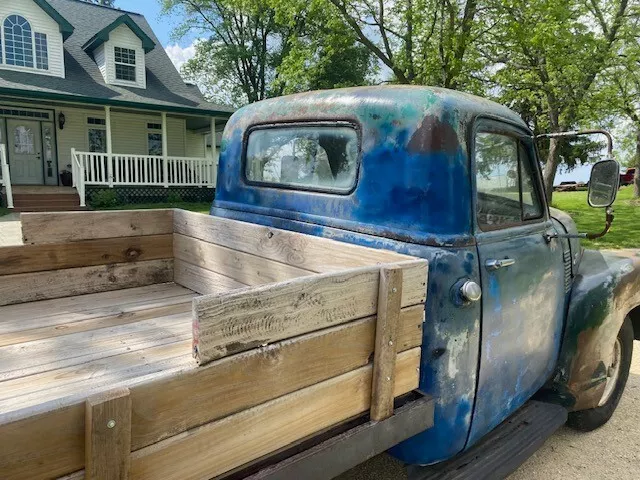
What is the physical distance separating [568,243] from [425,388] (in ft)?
5.11

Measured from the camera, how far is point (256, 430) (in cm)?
142

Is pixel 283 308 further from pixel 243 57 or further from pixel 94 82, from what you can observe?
pixel 243 57

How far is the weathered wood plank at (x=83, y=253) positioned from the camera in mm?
2832

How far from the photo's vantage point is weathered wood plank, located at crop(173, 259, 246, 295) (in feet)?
9.53

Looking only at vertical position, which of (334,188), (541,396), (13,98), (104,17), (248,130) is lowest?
(541,396)

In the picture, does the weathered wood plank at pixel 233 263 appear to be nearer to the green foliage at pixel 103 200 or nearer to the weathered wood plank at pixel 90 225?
the weathered wood plank at pixel 90 225

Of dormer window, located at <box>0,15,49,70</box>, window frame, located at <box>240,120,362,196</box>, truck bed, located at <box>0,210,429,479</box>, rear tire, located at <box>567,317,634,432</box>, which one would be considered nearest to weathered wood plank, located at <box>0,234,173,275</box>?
truck bed, located at <box>0,210,429,479</box>

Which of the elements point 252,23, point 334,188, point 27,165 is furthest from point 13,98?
point 334,188

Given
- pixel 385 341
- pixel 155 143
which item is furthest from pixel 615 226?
pixel 155 143

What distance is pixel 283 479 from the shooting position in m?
1.49

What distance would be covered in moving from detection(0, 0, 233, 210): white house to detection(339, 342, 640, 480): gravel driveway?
1466cm

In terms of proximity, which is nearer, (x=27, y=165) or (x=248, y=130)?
(x=248, y=130)

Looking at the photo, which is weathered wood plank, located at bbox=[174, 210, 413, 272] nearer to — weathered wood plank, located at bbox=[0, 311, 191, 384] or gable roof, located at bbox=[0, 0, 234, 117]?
weathered wood plank, located at bbox=[0, 311, 191, 384]

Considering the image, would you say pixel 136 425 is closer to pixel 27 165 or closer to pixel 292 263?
pixel 292 263
